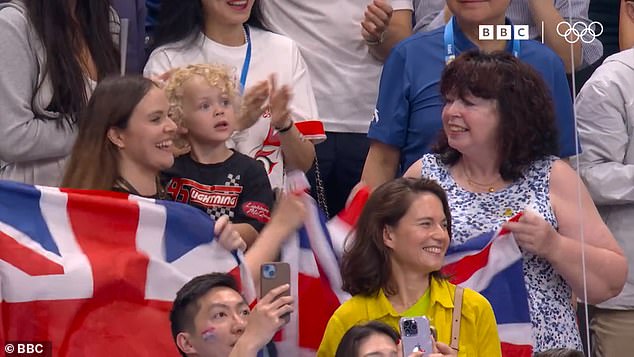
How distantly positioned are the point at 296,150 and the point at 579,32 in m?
1.13

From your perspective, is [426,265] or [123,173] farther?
[123,173]

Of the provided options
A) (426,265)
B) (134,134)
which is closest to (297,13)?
(134,134)

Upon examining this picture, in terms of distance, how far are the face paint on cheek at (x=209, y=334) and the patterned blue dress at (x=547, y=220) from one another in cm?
98

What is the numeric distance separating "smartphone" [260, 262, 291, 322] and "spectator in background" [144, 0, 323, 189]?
1.18 meters

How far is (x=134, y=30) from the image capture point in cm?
542

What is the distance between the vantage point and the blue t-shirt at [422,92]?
5059 mm

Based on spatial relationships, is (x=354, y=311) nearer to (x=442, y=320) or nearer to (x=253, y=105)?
(x=442, y=320)

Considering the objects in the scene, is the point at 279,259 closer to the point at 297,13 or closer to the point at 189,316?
the point at 189,316

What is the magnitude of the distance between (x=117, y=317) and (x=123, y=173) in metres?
0.49

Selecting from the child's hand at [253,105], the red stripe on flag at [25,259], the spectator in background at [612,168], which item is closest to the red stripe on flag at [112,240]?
the red stripe on flag at [25,259]

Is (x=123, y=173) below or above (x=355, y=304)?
above

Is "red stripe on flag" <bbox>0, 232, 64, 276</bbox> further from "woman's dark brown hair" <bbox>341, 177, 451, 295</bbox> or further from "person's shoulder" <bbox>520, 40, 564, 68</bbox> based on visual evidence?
"person's shoulder" <bbox>520, 40, 564, 68</bbox>

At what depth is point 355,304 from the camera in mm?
4188

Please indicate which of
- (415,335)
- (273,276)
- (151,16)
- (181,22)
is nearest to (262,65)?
(181,22)
